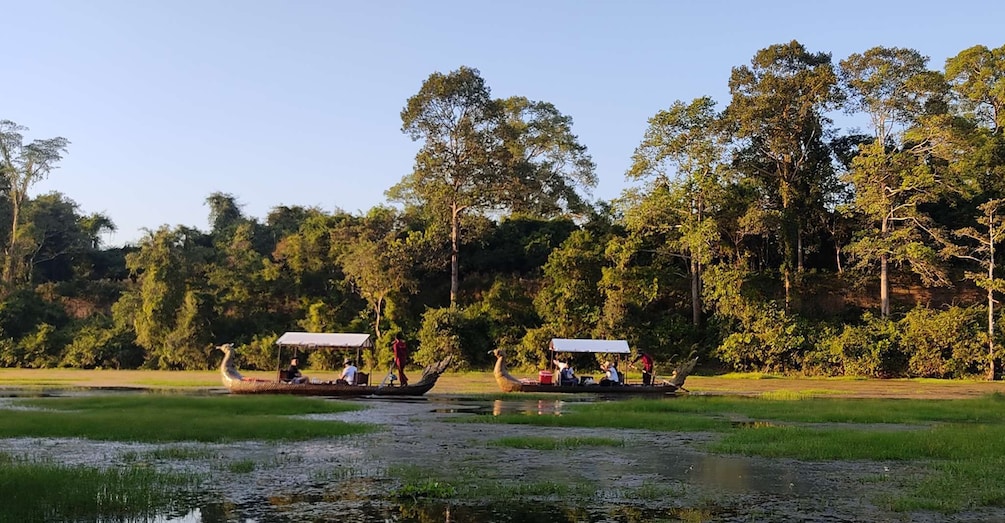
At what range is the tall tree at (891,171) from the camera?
1517 inches

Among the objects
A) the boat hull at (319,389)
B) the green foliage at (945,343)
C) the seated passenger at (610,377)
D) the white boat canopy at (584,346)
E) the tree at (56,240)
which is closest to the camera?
the boat hull at (319,389)

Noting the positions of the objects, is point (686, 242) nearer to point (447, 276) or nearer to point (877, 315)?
point (877, 315)

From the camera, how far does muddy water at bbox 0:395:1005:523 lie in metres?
8.61

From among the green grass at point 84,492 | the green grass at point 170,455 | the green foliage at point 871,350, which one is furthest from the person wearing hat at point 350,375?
the green foliage at point 871,350

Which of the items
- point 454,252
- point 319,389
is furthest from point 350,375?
point 454,252

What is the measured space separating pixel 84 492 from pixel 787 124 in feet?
130

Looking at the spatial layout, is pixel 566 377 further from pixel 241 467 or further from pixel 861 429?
pixel 241 467

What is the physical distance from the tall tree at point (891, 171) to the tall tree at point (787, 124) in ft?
6.34

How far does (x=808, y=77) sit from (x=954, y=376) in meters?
15.8

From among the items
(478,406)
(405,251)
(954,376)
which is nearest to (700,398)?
(478,406)

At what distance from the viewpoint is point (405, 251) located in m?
44.5

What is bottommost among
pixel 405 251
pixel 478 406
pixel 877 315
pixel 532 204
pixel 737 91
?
pixel 478 406

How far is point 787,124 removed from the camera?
139 feet

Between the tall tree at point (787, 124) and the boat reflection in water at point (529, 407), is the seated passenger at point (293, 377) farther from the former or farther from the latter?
the tall tree at point (787, 124)
